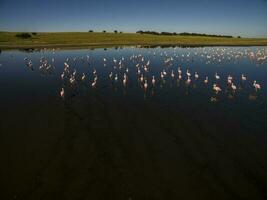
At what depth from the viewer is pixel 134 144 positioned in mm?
12930

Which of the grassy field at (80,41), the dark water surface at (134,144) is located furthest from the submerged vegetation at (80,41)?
the dark water surface at (134,144)

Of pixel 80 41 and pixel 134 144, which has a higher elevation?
pixel 80 41

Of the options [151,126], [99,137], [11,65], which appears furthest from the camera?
[11,65]

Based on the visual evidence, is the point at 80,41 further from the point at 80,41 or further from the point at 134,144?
the point at 134,144

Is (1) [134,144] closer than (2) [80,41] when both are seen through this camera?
Yes

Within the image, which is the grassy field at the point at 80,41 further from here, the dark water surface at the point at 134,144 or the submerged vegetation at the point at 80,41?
the dark water surface at the point at 134,144

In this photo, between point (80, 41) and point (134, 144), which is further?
point (80, 41)

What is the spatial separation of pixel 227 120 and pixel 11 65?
3465cm

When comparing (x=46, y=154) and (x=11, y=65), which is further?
(x=11, y=65)

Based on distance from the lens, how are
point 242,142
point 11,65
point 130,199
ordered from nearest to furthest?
point 130,199 → point 242,142 → point 11,65

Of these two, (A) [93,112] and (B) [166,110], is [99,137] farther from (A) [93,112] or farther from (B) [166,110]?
(B) [166,110]

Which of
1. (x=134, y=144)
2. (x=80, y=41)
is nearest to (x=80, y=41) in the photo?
(x=80, y=41)

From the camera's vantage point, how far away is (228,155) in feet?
38.4

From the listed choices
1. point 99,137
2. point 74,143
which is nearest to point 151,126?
point 99,137
